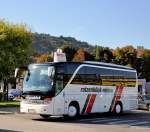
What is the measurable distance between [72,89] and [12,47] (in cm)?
2440

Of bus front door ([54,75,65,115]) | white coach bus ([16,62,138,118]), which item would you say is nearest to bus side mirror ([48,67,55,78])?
white coach bus ([16,62,138,118])

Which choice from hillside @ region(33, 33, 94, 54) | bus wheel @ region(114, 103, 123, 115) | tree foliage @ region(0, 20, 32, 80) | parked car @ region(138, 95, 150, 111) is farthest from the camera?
hillside @ region(33, 33, 94, 54)

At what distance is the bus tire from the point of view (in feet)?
83.3

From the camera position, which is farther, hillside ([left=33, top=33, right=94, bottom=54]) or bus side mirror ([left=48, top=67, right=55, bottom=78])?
hillside ([left=33, top=33, right=94, bottom=54])

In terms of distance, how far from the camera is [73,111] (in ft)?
84.1

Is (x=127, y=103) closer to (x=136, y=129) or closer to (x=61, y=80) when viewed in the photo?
(x=61, y=80)

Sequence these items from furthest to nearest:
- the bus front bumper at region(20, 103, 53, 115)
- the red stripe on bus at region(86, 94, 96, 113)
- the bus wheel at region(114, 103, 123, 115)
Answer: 1. the bus wheel at region(114, 103, 123, 115)
2. the red stripe on bus at region(86, 94, 96, 113)
3. the bus front bumper at region(20, 103, 53, 115)

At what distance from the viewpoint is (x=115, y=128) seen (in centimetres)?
2050

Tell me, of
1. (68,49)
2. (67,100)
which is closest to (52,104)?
(67,100)

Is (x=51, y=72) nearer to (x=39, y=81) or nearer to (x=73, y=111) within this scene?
(x=39, y=81)

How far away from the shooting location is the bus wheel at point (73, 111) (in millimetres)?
A: 25362

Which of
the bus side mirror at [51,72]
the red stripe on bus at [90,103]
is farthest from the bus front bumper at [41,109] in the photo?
the red stripe on bus at [90,103]

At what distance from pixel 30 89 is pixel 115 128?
5962mm

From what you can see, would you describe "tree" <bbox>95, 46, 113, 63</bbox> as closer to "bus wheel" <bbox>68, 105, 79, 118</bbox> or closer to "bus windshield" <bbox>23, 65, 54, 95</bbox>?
"bus wheel" <bbox>68, 105, 79, 118</bbox>
